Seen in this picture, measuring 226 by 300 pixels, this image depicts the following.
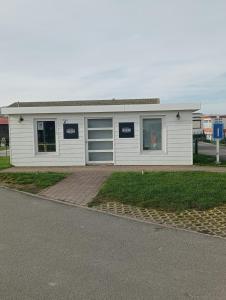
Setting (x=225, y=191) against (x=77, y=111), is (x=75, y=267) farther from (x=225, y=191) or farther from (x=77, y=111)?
(x=77, y=111)

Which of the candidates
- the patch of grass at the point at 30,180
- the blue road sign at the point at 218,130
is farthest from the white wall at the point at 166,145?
the patch of grass at the point at 30,180

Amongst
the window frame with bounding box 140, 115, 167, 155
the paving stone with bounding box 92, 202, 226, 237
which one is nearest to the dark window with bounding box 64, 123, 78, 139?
the window frame with bounding box 140, 115, 167, 155

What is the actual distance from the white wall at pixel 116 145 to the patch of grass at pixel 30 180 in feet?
9.07

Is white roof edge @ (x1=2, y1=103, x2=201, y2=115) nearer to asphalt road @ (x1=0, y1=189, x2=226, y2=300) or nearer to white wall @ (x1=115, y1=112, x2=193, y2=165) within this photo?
white wall @ (x1=115, y1=112, x2=193, y2=165)

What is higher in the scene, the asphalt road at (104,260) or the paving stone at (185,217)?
the paving stone at (185,217)

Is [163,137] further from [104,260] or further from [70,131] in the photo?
[104,260]

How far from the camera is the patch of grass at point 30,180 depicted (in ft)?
34.3

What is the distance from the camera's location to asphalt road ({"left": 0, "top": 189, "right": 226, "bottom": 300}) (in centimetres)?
394

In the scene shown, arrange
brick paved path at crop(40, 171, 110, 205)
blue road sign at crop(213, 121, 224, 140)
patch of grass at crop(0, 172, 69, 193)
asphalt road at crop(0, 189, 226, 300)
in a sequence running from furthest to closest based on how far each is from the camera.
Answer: blue road sign at crop(213, 121, 224, 140) < patch of grass at crop(0, 172, 69, 193) < brick paved path at crop(40, 171, 110, 205) < asphalt road at crop(0, 189, 226, 300)

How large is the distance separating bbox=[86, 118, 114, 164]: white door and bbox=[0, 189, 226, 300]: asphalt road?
28.4 feet

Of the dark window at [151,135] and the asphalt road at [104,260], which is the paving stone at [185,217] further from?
the dark window at [151,135]

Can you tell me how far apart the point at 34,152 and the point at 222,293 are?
1267 centimetres

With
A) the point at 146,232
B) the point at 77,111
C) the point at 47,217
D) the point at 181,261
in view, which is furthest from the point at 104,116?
the point at 181,261

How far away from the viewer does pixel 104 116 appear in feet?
50.4
